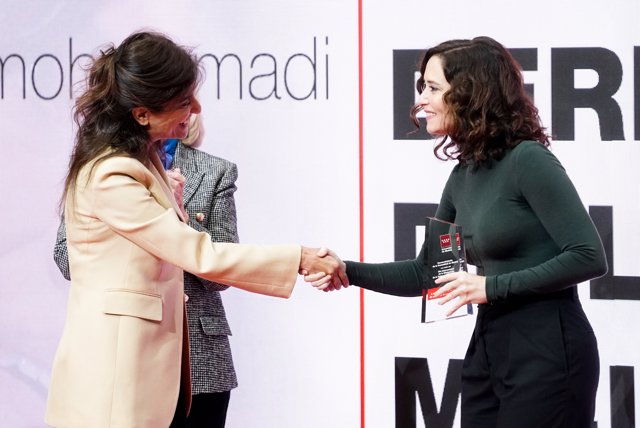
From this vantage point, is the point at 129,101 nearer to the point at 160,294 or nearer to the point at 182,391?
the point at 160,294

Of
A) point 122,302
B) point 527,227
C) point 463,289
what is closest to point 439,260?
point 463,289

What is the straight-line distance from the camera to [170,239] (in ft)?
6.66

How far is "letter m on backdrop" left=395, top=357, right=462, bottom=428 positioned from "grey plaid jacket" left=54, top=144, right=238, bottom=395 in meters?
0.83

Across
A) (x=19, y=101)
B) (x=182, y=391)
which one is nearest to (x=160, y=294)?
(x=182, y=391)

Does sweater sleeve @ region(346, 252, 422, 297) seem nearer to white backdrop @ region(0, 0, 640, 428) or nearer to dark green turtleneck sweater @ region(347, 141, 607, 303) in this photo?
dark green turtleneck sweater @ region(347, 141, 607, 303)

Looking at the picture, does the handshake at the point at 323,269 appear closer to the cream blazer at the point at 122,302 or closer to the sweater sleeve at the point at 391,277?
the sweater sleeve at the point at 391,277

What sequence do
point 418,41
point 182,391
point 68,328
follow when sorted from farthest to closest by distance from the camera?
point 418,41
point 182,391
point 68,328

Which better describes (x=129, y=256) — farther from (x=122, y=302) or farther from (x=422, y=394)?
(x=422, y=394)

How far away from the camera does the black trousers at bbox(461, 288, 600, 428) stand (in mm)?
2047

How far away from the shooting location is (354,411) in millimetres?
3518

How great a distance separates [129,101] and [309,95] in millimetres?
1504

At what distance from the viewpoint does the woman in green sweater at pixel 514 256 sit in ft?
6.71

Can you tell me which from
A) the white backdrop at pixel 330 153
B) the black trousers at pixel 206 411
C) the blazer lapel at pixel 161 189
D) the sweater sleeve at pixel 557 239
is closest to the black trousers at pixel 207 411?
the black trousers at pixel 206 411

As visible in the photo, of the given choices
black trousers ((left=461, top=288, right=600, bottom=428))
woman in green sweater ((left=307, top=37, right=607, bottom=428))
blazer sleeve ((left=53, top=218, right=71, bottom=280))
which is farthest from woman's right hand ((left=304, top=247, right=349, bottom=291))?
blazer sleeve ((left=53, top=218, right=71, bottom=280))
